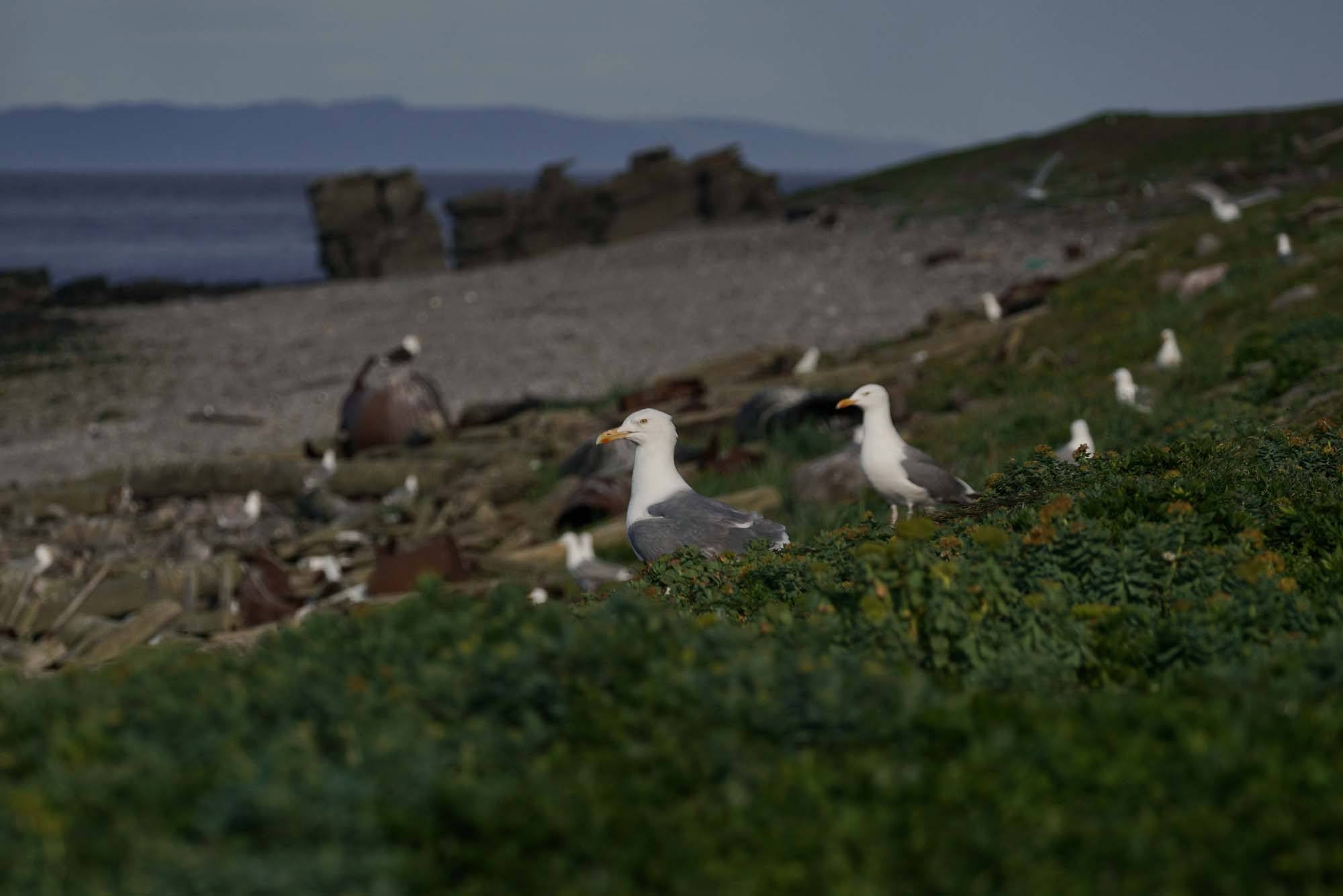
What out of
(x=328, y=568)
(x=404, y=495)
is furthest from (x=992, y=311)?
(x=328, y=568)

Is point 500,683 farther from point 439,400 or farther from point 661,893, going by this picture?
point 439,400

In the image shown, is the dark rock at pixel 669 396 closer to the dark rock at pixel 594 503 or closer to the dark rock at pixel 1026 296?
the dark rock at pixel 594 503

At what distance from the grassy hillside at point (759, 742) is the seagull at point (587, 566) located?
6.05 metres

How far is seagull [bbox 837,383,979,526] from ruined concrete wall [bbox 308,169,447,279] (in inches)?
2616

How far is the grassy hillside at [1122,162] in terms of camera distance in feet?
190

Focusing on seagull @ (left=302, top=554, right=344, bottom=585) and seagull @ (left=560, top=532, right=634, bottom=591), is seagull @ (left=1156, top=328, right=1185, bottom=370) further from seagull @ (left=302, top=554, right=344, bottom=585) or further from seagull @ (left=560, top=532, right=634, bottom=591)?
seagull @ (left=302, top=554, right=344, bottom=585)

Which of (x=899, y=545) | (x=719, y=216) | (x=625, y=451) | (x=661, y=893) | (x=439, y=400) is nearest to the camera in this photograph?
(x=661, y=893)

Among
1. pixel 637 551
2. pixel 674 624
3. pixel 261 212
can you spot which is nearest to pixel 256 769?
pixel 674 624

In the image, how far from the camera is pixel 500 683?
476cm

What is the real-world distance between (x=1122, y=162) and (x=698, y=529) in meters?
66.2

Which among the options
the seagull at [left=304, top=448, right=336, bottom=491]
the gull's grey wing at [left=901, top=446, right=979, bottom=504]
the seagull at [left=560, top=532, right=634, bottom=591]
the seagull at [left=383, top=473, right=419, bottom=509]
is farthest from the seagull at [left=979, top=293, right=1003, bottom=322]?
the gull's grey wing at [left=901, top=446, right=979, bottom=504]

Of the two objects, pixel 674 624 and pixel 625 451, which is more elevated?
pixel 674 624

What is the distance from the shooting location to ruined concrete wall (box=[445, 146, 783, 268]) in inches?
3098

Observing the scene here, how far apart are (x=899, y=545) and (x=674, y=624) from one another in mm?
1577
